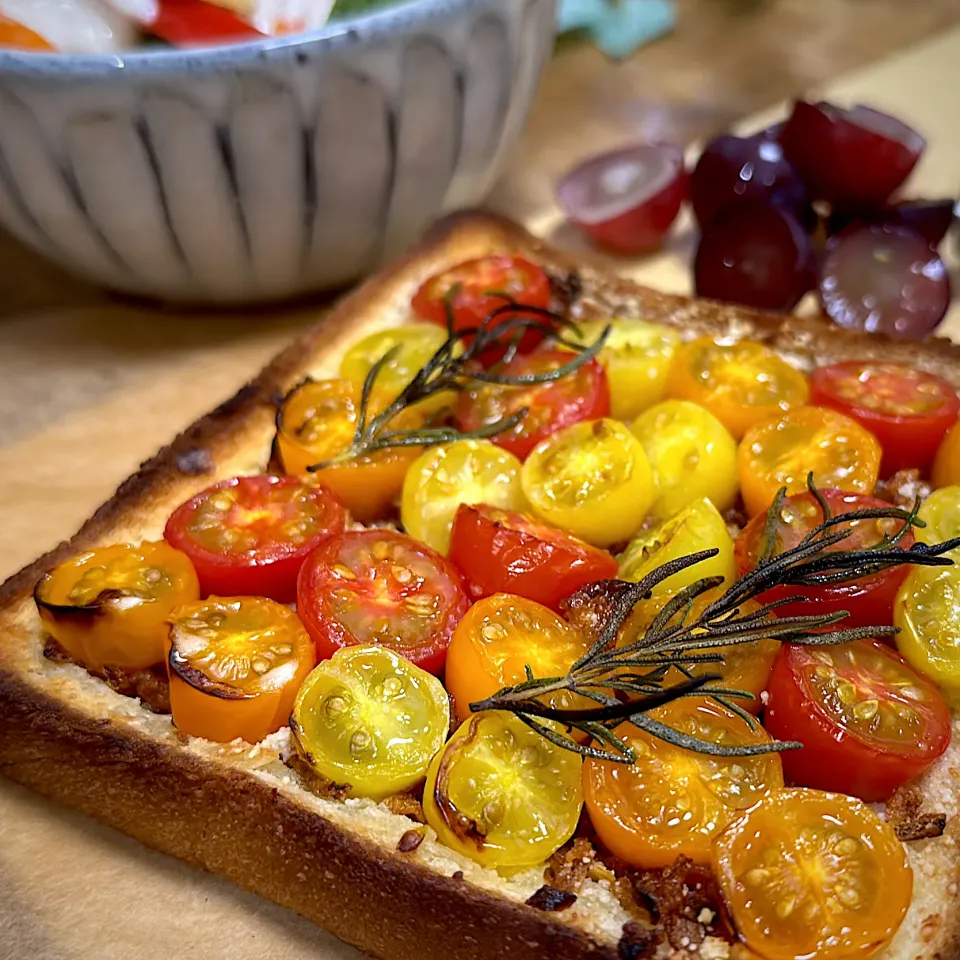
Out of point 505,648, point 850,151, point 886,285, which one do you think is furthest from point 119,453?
point 850,151

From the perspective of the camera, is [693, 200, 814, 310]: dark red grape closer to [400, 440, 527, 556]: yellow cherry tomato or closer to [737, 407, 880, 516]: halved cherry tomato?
[737, 407, 880, 516]: halved cherry tomato

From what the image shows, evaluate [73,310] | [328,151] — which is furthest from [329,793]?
[73,310]

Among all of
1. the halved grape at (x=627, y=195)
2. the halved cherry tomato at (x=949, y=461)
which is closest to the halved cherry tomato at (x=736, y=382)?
the halved cherry tomato at (x=949, y=461)

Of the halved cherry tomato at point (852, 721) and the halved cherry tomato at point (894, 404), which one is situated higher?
the halved cherry tomato at point (894, 404)

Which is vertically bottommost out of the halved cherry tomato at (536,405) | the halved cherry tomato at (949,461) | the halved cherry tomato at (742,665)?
the halved cherry tomato at (742,665)

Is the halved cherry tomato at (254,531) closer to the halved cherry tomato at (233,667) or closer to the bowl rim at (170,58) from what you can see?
the halved cherry tomato at (233,667)

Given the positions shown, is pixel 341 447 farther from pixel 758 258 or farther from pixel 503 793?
pixel 758 258

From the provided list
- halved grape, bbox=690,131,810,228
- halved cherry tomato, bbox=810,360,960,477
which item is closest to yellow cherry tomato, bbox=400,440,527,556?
halved cherry tomato, bbox=810,360,960,477
